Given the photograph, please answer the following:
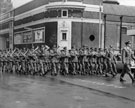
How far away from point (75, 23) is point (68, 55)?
3214 centimetres

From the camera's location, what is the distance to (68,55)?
20.4 m

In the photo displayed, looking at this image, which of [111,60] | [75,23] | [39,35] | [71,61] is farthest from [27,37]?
[111,60]

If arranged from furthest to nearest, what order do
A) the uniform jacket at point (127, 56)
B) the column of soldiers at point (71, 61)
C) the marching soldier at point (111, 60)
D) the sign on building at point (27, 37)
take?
the sign on building at point (27, 37), the column of soldiers at point (71, 61), the marching soldier at point (111, 60), the uniform jacket at point (127, 56)

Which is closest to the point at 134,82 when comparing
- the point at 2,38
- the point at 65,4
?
the point at 65,4

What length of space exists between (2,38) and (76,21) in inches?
1459

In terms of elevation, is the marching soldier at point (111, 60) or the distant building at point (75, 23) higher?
the distant building at point (75, 23)

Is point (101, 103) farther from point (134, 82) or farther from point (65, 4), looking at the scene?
point (65, 4)

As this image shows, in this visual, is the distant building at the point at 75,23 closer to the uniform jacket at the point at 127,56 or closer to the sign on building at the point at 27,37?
the sign on building at the point at 27,37

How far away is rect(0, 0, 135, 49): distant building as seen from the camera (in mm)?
51844

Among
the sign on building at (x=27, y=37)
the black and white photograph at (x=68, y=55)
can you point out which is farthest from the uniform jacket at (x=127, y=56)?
the sign on building at (x=27, y=37)

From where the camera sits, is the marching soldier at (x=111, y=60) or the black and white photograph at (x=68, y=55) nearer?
the black and white photograph at (x=68, y=55)

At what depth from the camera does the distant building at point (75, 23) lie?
170 ft

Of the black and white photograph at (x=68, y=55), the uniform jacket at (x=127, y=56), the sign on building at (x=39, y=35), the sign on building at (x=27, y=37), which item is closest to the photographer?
the black and white photograph at (x=68, y=55)

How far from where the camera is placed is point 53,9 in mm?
52375
